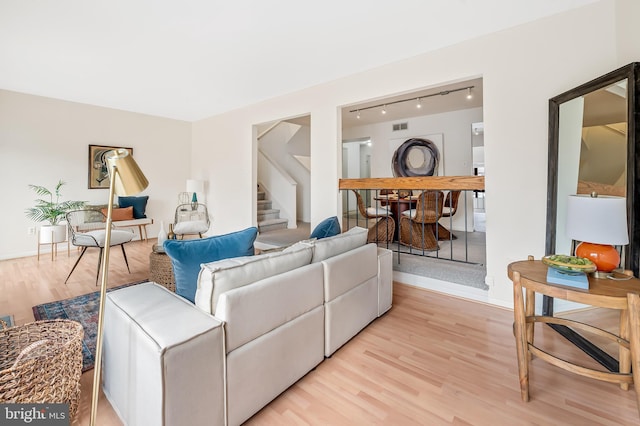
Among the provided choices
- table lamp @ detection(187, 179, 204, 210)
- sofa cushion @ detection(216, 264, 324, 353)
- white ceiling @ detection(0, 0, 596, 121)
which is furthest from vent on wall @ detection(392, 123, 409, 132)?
sofa cushion @ detection(216, 264, 324, 353)

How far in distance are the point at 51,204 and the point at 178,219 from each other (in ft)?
5.89

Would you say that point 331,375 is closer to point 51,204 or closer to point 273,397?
point 273,397

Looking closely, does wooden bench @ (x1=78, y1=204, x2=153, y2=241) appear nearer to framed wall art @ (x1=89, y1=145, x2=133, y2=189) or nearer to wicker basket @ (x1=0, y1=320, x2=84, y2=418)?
framed wall art @ (x1=89, y1=145, x2=133, y2=189)

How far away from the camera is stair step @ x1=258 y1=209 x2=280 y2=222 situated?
232 inches

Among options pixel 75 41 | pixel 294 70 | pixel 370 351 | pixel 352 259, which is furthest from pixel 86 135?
pixel 370 351

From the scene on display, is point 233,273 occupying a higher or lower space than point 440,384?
higher

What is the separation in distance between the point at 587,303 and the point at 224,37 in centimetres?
327

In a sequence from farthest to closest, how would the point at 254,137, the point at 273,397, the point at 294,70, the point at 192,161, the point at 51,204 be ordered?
the point at 192,161, the point at 254,137, the point at 51,204, the point at 294,70, the point at 273,397

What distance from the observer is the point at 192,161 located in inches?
246

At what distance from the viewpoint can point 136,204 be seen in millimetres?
5312

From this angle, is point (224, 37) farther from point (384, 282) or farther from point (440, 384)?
point (440, 384)

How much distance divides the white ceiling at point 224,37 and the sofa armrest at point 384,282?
6.66ft

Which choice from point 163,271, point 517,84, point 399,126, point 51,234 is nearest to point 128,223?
point 51,234

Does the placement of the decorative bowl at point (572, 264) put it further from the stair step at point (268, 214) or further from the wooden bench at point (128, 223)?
the wooden bench at point (128, 223)
